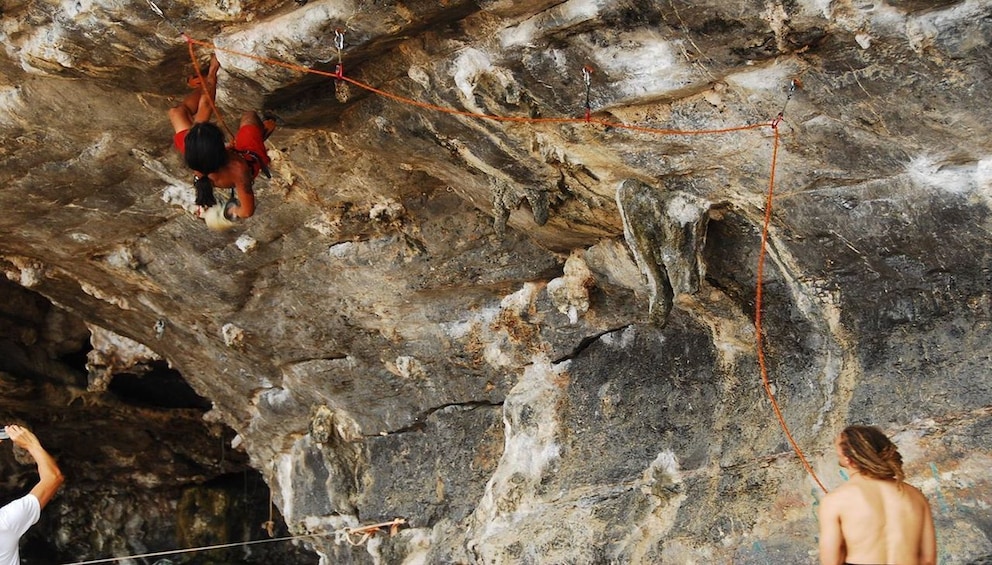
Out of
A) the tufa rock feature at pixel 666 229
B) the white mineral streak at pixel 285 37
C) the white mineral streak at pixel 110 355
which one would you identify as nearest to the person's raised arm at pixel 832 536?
the tufa rock feature at pixel 666 229

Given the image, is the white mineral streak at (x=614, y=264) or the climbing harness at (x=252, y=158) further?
the white mineral streak at (x=614, y=264)

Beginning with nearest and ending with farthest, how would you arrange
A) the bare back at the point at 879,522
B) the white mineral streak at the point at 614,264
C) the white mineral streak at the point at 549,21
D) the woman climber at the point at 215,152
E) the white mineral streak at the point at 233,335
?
the bare back at the point at 879,522 → the white mineral streak at the point at 549,21 → the woman climber at the point at 215,152 → the white mineral streak at the point at 614,264 → the white mineral streak at the point at 233,335

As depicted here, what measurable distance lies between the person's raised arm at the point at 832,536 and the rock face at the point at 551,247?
111 centimetres

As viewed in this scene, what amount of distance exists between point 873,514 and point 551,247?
9.92 feet

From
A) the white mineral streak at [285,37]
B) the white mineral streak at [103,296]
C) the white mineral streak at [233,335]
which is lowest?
the white mineral streak at [233,335]

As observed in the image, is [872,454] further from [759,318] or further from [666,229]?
[666,229]

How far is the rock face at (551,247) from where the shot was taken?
4.14 m

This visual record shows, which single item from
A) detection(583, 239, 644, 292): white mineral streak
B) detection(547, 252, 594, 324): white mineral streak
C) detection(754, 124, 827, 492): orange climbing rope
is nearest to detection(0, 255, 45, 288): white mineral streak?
detection(547, 252, 594, 324): white mineral streak

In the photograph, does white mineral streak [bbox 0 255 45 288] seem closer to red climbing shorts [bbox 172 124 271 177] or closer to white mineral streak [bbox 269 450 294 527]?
white mineral streak [bbox 269 450 294 527]

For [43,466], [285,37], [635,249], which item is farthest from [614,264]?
[43,466]

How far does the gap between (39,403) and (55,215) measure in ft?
11.0

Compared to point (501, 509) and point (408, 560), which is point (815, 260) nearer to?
point (501, 509)

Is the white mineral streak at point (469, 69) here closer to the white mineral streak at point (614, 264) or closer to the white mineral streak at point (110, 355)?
the white mineral streak at point (614, 264)

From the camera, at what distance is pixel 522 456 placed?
6.22 m
